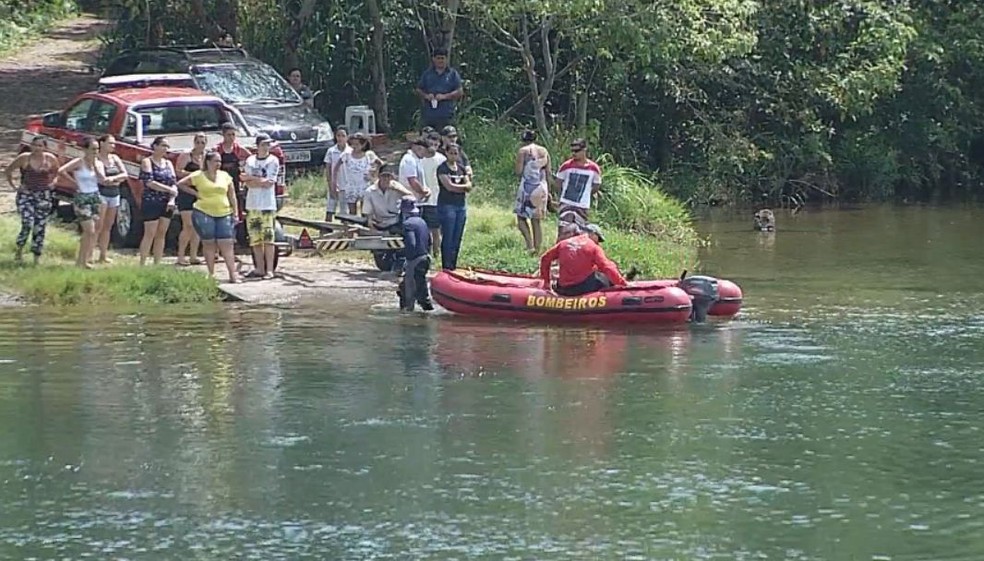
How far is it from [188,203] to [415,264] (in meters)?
2.88

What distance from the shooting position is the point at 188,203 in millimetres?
20391

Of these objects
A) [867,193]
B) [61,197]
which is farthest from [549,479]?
[867,193]

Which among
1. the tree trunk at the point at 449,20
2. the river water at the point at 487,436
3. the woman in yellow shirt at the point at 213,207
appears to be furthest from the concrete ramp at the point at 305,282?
the tree trunk at the point at 449,20

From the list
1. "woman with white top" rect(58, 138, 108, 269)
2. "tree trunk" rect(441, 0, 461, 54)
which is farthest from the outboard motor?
"tree trunk" rect(441, 0, 461, 54)

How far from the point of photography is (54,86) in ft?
117

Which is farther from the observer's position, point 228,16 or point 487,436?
point 228,16

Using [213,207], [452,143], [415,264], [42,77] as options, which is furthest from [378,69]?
[415,264]

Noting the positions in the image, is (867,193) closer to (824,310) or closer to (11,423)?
(824,310)

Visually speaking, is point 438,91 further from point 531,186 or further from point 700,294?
point 700,294

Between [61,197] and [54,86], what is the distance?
511 inches

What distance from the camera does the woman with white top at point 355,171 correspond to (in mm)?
A: 21875

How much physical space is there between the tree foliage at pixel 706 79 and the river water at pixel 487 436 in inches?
454

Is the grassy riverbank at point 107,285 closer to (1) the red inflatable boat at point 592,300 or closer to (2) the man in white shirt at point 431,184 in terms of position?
(2) the man in white shirt at point 431,184

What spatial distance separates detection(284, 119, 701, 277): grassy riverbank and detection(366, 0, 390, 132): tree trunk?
7.10 feet
